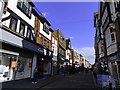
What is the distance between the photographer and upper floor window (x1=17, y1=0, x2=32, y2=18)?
15.7 meters

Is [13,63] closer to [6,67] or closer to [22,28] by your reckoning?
[6,67]

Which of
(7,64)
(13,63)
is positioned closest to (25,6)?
(13,63)

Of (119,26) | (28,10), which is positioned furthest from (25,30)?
(119,26)

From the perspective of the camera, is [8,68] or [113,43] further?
[113,43]

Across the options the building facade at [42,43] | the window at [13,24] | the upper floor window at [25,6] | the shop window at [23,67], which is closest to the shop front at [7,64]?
the shop window at [23,67]

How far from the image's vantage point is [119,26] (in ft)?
49.8

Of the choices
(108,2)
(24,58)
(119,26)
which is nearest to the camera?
(119,26)

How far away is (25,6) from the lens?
17.1 meters

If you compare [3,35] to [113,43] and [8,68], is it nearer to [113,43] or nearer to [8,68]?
[8,68]

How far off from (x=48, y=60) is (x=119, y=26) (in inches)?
603

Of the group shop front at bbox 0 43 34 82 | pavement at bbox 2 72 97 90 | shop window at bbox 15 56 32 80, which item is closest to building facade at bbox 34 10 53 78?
shop window at bbox 15 56 32 80

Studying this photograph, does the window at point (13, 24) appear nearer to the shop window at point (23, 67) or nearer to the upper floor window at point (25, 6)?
the upper floor window at point (25, 6)

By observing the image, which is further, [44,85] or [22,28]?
[22,28]

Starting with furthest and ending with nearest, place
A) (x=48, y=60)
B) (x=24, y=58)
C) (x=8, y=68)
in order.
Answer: (x=48, y=60) < (x=24, y=58) < (x=8, y=68)
